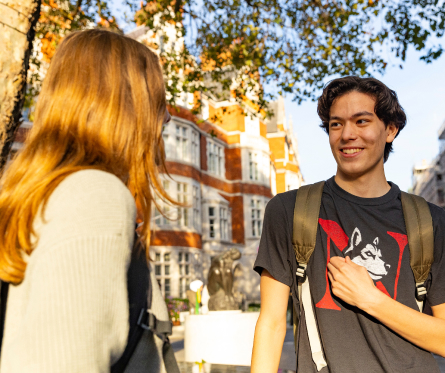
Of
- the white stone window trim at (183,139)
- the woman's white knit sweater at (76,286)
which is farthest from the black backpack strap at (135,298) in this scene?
the white stone window trim at (183,139)

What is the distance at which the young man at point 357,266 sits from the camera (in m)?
1.92

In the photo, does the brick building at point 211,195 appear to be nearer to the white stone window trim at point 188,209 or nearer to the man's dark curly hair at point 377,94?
the white stone window trim at point 188,209

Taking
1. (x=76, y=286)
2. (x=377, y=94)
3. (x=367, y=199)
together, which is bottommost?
(x=76, y=286)

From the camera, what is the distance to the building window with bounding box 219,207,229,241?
29047mm

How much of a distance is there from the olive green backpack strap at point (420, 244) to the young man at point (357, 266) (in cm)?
4

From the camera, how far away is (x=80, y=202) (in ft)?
3.11

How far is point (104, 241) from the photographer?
3.08ft

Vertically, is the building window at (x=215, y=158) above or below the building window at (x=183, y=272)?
above

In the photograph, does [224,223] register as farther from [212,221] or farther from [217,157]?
[217,157]

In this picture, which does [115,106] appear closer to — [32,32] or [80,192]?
[80,192]

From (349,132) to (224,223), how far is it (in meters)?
27.4

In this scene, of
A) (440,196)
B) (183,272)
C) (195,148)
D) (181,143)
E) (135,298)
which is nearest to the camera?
(135,298)

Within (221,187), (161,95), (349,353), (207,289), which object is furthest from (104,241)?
(221,187)

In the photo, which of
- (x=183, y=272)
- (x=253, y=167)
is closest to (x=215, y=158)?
(x=253, y=167)
